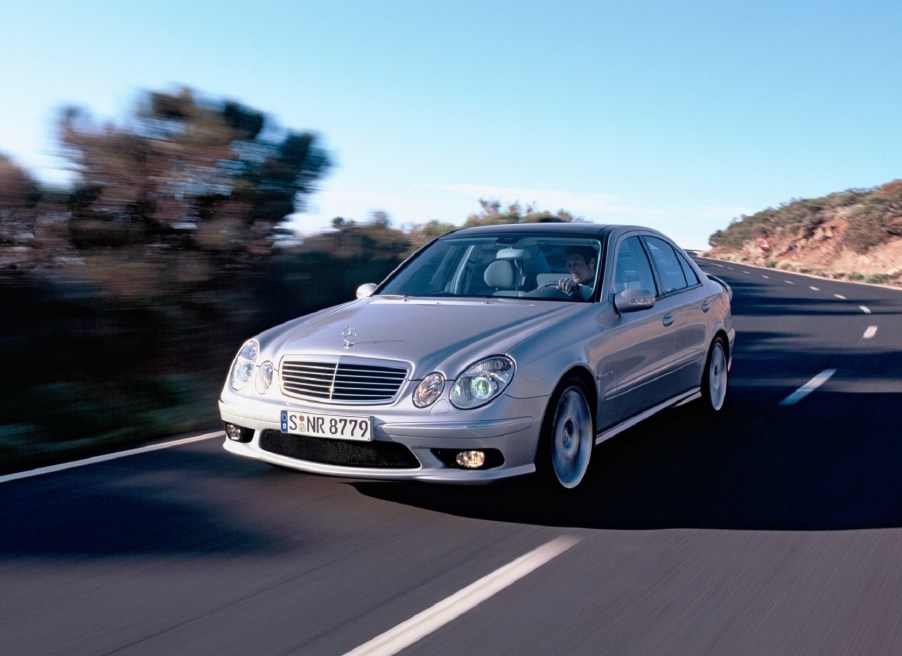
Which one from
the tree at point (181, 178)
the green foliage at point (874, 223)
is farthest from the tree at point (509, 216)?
the green foliage at point (874, 223)

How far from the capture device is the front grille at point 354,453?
5.43 meters

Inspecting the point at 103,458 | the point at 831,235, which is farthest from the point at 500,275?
the point at 831,235

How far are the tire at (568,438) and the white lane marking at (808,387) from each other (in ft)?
12.8

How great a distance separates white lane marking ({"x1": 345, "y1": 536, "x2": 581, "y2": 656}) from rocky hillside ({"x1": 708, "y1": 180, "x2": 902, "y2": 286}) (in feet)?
170

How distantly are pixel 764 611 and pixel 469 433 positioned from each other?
171 cm

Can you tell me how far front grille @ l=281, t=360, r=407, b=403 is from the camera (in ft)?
18.1

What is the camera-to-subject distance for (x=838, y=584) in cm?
457

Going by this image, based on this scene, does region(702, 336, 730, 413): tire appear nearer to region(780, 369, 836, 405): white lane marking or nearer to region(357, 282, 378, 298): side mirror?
region(780, 369, 836, 405): white lane marking

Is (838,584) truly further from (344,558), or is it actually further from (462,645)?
(344,558)

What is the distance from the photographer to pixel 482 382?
5.48 metres

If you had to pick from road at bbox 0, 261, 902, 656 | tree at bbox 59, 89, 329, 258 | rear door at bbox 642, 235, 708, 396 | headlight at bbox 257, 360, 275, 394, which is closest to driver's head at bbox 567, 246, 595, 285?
rear door at bbox 642, 235, 708, 396

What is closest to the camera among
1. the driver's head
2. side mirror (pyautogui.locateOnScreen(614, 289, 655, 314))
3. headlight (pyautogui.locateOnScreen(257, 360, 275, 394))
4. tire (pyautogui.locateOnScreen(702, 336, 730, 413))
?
headlight (pyautogui.locateOnScreen(257, 360, 275, 394))

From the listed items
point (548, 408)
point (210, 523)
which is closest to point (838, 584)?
point (548, 408)

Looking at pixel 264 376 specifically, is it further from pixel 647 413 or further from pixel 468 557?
pixel 647 413
